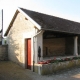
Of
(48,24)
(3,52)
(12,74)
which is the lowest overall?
(12,74)

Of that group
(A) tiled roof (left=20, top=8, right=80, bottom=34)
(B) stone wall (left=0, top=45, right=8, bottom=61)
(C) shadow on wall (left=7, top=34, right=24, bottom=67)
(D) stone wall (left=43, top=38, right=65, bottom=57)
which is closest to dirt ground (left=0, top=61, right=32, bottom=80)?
(C) shadow on wall (left=7, top=34, right=24, bottom=67)

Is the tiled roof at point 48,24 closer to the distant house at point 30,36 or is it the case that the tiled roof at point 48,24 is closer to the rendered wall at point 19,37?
the distant house at point 30,36

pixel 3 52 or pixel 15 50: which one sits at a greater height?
pixel 15 50

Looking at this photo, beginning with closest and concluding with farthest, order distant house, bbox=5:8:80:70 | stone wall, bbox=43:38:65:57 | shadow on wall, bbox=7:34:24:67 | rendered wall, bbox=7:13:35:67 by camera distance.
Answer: distant house, bbox=5:8:80:70, rendered wall, bbox=7:13:35:67, shadow on wall, bbox=7:34:24:67, stone wall, bbox=43:38:65:57

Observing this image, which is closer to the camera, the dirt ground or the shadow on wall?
the dirt ground

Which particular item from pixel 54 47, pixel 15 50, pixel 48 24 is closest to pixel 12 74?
pixel 15 50

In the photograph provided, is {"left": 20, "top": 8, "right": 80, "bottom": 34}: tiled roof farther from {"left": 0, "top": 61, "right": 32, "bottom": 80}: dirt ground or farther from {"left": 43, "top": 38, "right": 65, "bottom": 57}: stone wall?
{"left": 0, "top": 61, "right": 32, "bottom": 80}: dirt ground

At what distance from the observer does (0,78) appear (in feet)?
28.7

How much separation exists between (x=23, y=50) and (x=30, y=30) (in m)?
1.88

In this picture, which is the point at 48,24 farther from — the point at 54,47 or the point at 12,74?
the point at 54,47

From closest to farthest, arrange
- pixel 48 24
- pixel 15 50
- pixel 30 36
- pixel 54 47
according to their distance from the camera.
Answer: pixel 30 36
pixel 48 24
pixel 15 50
pixel 54 47

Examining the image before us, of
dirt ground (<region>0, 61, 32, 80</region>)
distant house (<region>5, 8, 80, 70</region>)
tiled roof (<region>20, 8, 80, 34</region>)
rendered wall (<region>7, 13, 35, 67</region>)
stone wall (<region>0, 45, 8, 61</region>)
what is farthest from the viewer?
stone wall (<region>0, 45, 8, 61</region>)

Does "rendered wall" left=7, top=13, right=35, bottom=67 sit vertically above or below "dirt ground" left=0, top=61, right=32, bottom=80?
above

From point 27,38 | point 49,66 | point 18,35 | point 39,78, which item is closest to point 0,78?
point 39,78
